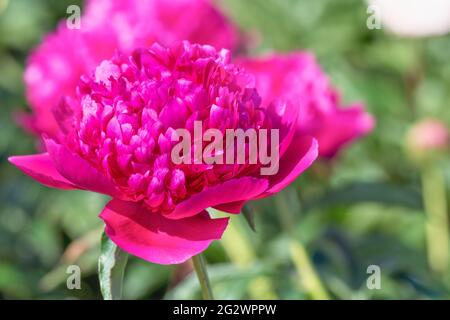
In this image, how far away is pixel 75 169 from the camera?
2.08 feet

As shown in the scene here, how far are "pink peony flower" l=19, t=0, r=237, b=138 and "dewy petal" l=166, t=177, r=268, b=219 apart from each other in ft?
1.71

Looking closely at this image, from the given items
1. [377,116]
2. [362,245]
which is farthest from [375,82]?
[362,245]

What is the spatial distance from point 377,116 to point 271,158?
107cm

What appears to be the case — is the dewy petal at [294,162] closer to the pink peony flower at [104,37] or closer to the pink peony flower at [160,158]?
the pink peony flower at [160,158]

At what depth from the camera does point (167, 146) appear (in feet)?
2.16

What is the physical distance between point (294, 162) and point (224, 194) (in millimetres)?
73

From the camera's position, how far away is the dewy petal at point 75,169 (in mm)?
634

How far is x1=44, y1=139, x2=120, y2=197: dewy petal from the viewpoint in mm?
634

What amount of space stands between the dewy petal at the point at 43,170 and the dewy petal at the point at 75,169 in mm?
18

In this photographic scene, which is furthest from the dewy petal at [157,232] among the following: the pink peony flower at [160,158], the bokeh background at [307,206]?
the bokeh background at [307,206]

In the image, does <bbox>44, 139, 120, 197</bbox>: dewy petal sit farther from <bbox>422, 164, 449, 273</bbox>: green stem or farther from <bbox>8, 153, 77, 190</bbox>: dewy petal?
<bbox>422, 164, 449, 273</bbox>: green stem
